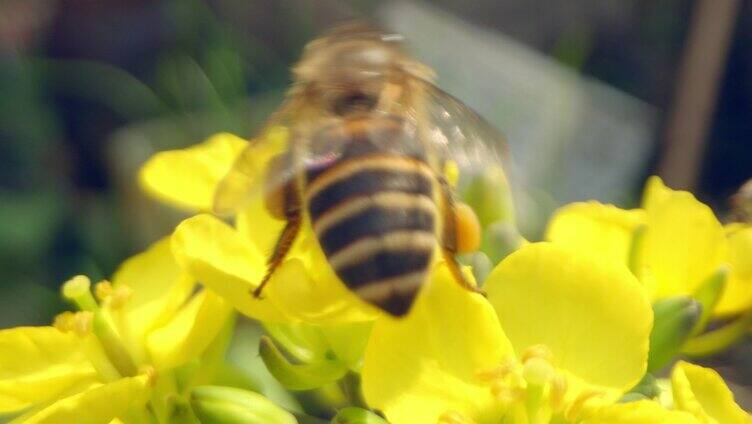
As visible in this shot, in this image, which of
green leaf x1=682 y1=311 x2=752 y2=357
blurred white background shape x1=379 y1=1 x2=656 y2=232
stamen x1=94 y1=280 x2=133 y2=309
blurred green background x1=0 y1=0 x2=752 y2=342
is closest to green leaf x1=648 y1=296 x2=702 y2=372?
green leaf x1=682 y1=311 x2=752 y2=357

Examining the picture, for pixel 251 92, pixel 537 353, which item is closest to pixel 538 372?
pixel 537 353

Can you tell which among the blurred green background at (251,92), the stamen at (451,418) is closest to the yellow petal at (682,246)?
the stamen at (451,418)

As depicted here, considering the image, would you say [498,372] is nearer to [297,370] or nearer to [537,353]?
[537,353]

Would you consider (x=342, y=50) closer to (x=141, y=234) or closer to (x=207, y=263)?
(x=207, y=263)

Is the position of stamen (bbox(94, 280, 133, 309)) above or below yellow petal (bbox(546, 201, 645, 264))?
below

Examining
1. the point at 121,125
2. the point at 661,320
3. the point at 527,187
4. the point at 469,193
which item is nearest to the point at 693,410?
the point at 661,320

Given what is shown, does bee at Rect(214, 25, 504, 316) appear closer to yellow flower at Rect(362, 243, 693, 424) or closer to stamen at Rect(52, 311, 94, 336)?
yellow flower at Rect(362, 243, 693, 424)
